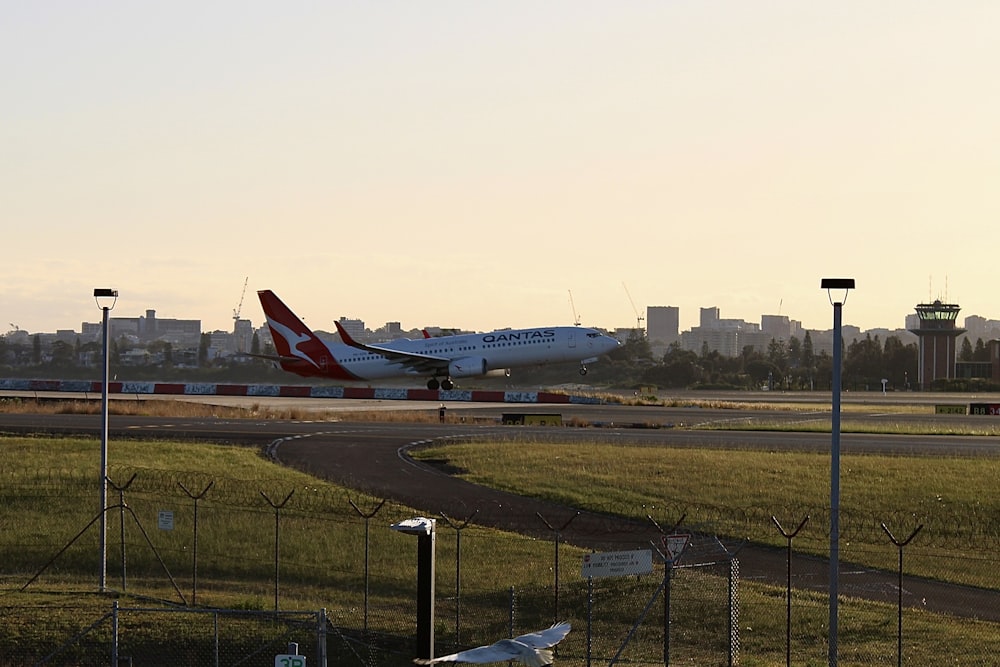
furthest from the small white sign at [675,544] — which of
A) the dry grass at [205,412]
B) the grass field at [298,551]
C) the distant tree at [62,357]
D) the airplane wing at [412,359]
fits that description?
the distant tree at [62,357]

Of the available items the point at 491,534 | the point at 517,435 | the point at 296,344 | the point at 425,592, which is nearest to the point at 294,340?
the point at 296,344

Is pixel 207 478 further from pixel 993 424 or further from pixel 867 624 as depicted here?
pixel 993 424

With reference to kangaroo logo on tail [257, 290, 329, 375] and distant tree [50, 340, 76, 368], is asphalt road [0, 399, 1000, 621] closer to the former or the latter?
kangaroo logo on tail [257, 290, 329, 375]

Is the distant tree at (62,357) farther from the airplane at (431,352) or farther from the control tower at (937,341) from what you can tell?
the control tower at (937,341)

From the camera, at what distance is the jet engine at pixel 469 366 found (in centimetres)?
8444

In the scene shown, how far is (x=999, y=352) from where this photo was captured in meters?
164

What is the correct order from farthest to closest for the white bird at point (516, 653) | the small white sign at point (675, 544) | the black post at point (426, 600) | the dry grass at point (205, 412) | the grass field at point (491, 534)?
the dry grass at point (205, 412) → the grass field at point (491, 534) → the small white sign at point (675, 544) → the black post at point (426, 600) → the white bird at point (516, 653)

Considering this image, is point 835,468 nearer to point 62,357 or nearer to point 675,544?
point 675,544

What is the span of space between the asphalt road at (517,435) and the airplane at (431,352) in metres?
3.12

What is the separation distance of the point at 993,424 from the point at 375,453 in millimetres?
39603

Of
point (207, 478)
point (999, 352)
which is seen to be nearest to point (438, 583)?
point (207, 478)

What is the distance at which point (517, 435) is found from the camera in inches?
2420

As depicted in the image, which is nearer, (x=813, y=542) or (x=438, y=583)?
(x=438, y=583)

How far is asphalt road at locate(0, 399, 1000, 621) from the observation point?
97.1ft
